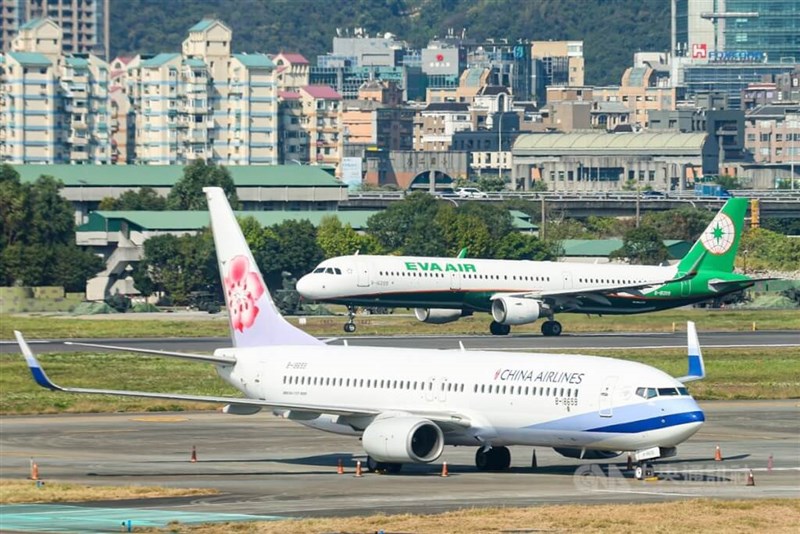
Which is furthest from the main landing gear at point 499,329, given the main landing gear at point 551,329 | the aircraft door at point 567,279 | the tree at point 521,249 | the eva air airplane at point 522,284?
the tree at point 521,249

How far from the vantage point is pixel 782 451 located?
204 feet

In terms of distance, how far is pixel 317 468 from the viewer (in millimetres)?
57594

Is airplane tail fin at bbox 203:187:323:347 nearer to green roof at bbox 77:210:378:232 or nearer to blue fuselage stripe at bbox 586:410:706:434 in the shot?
blue fuselage stripe at bbox 586:410:706:434

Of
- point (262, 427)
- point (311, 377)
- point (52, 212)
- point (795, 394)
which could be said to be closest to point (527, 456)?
point (311, 377)

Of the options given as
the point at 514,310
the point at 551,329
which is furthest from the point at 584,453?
the point at 551,329

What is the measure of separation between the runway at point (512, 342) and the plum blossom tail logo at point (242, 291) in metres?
35.9

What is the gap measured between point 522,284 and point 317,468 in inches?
2310

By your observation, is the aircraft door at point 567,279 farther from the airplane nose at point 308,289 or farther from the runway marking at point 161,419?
the runway marking at point 161,419

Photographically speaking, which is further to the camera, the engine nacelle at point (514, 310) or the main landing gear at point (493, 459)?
the engine nacelle at point (514, 310)

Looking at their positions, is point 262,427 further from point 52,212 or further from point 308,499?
point 52,212

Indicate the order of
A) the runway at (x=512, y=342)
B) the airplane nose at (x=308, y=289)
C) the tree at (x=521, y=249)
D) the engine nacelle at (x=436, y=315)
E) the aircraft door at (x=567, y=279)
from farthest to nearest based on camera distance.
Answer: the tree at (x=521, y=249) < the aircraft door at (x=567, y=279) < the engine nacelle at (x=436, y=315) < the airplane nose at (x=308, y=289) < the runway at (x=512, y=342)

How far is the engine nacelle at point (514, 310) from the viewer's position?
111562 millimetres

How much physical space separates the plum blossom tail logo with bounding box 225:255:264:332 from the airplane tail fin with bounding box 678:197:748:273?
191 ft

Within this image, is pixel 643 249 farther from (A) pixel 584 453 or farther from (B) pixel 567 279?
(A) pixel 584 453
